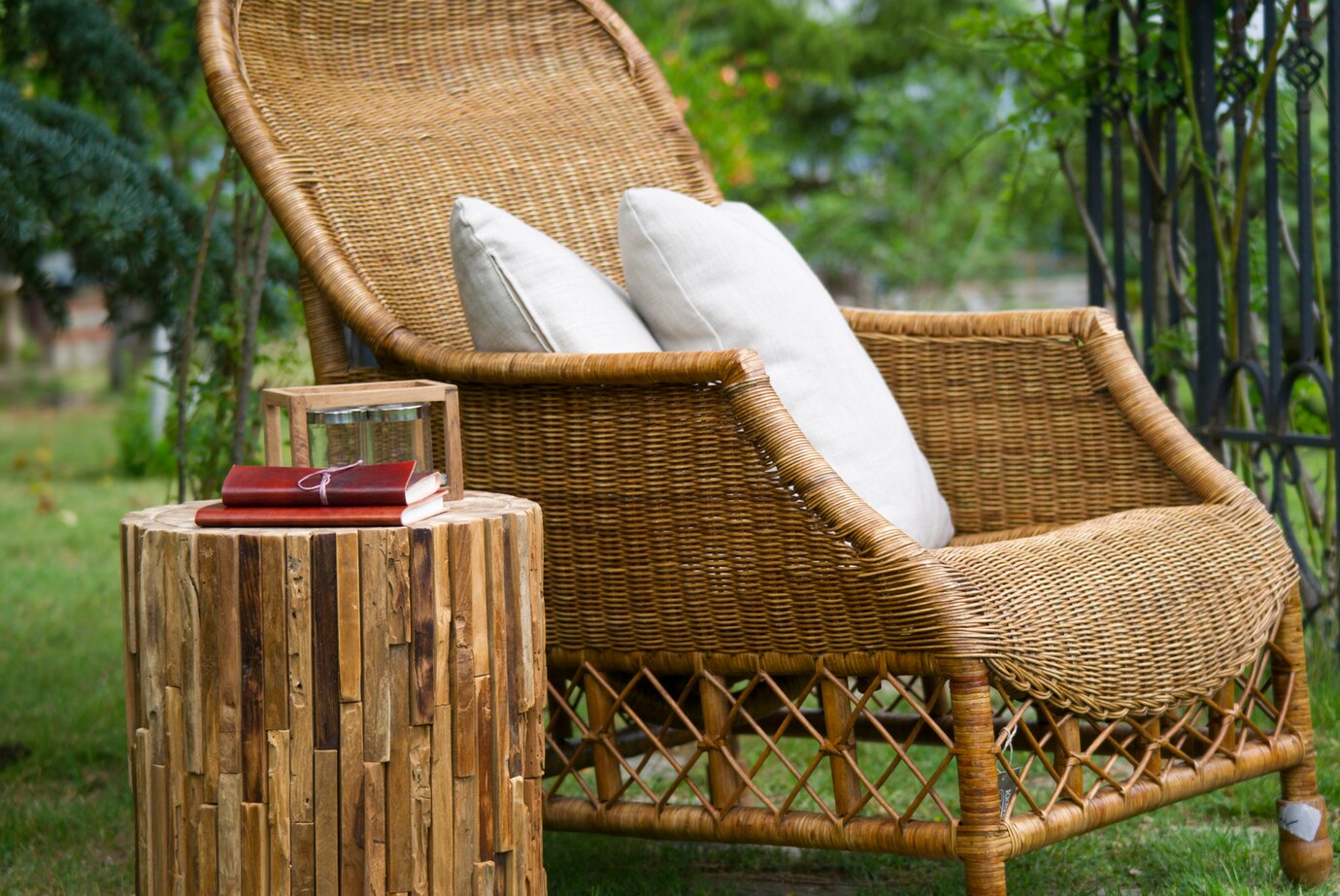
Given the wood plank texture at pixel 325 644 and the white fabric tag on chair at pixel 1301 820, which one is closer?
the wood plank texture at pixel 325 644

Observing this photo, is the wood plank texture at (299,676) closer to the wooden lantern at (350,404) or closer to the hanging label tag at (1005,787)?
the wooden lantern at (350,404)

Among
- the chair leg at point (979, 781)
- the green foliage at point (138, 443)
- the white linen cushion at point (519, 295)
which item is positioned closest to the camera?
the chair leg at point (979, 781)

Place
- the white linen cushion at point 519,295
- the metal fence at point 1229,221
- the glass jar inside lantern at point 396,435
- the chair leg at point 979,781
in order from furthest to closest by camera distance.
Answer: the metal fence at point 1229,221
the white linen cushion at point 519,295
the glass jar inside lantern at point 396,435
the chair leg at point 979,781

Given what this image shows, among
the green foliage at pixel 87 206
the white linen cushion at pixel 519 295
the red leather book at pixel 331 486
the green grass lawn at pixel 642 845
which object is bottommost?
the green grass lawn at pixel 642 845

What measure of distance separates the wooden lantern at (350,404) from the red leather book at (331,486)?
0.11m

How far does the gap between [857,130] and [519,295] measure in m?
8.44

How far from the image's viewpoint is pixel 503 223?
A: 1.74 meters

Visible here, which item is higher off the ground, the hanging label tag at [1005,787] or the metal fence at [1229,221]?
the metal fence at [1229,221]

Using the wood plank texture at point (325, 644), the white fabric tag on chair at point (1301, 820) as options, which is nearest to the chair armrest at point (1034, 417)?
the white fabric tag on chair at point (1301, 820)

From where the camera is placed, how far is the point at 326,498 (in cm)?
128

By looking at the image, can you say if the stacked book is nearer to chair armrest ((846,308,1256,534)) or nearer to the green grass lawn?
the green grass lawn

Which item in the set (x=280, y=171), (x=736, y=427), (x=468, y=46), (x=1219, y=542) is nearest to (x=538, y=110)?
(x=468, y=46)

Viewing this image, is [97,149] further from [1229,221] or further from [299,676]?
[1229,221]

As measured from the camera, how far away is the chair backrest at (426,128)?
1934mm
